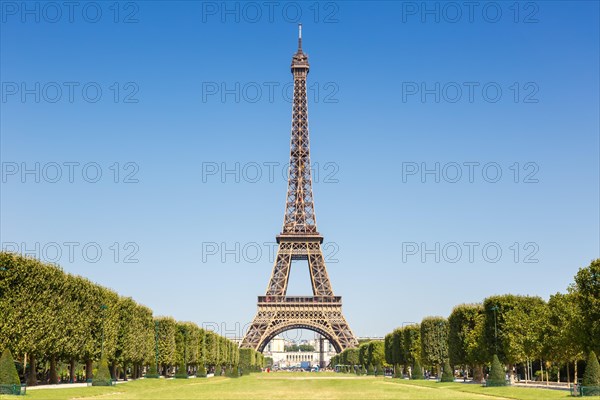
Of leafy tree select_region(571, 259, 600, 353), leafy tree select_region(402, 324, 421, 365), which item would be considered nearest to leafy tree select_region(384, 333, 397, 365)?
leafy tree select_region(402, 324, 421, 365)

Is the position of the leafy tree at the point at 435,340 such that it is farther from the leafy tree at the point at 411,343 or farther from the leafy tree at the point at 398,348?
Answer: the leafy tree at the point at 398,348

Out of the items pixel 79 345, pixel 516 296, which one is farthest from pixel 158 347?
pixel 516 296

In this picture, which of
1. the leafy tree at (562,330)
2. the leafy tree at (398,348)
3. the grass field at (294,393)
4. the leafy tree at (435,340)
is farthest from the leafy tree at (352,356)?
the grass field at (294,393)

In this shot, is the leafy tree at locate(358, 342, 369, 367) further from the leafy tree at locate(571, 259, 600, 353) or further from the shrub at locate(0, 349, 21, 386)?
the shrub at locate(0, 349, 21, 386)

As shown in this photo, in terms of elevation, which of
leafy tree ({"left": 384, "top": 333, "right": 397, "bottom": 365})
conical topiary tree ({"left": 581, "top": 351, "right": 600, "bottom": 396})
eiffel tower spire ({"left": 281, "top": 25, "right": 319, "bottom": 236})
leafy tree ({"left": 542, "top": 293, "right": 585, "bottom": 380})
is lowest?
leafy tree ({"left": 384, "top": 333, "right": 397, "bottom": 365})

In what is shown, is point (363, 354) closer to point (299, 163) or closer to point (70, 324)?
point (299, 163)

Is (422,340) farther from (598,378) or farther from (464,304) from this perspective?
(598,378)
